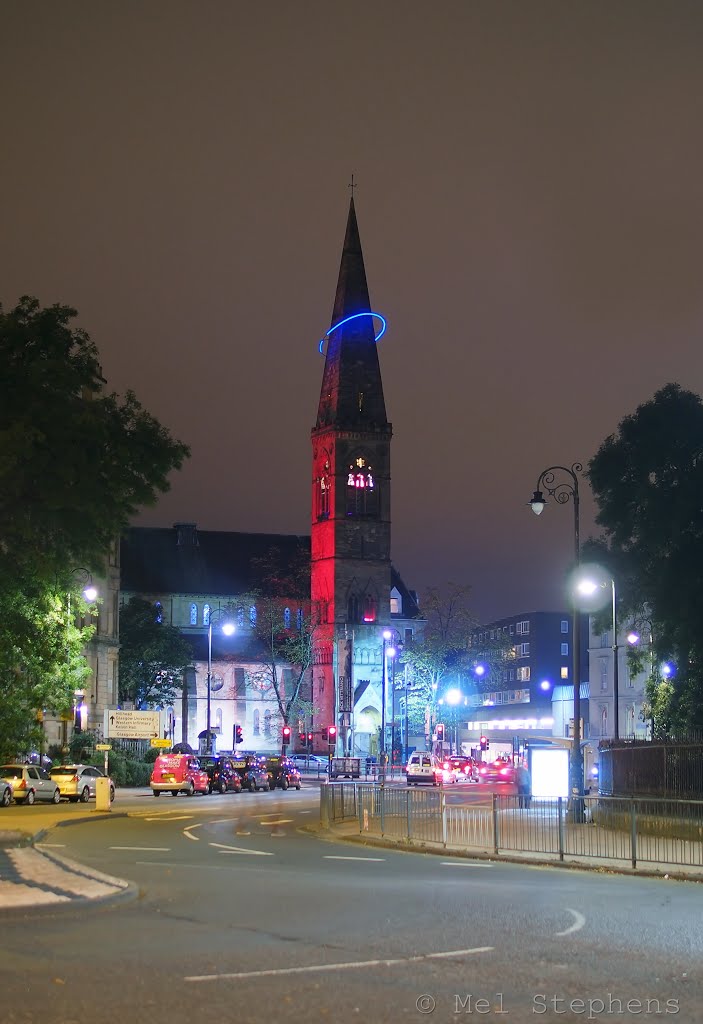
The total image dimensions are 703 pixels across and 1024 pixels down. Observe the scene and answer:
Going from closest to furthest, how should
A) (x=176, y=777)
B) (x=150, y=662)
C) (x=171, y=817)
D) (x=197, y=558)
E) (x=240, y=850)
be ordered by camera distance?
(x=240, y=850), (x=171, y=817), (x=176, y=777), (x=150, y=662), (x=197, y=558)

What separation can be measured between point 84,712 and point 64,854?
5404 centimetres

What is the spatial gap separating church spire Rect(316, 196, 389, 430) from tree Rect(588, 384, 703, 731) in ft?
231

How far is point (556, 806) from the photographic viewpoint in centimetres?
2392

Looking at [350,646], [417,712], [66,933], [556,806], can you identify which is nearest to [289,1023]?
[66,933]

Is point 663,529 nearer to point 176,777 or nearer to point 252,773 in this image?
point 176,777

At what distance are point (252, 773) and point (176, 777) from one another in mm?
8598

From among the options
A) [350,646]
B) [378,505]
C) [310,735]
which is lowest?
[310,735]

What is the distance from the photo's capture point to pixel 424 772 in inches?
2640

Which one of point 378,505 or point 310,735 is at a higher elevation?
point 378,505

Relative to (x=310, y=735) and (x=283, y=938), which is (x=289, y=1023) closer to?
(x=283, y=938)

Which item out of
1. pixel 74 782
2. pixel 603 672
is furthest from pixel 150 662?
pixel 74 782

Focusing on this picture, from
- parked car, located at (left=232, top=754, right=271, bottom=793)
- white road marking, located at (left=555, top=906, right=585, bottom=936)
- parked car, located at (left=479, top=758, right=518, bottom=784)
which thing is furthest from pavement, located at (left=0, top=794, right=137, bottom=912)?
parked car, located at (left=479, top=758, right=518, bottom=784)

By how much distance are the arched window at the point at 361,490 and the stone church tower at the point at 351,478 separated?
93mm

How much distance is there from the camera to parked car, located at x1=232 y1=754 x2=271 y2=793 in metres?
63.9
